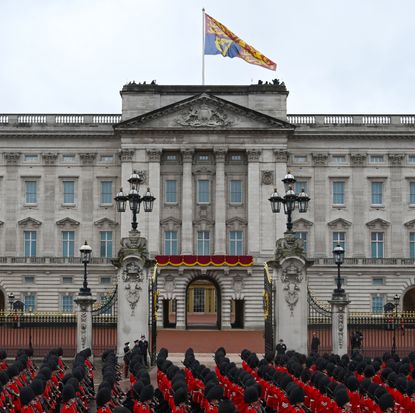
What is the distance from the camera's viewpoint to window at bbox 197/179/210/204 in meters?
66.1

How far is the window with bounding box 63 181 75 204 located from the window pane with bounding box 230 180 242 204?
13240 mm

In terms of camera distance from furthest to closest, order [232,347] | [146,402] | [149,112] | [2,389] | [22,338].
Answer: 1. [149,112]
2. [232,347]
3. [22,338]
4. [2,389]
5. [146,402]

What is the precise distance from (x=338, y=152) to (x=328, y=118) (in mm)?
3111

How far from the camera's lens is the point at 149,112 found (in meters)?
64.5

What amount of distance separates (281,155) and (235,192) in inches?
189

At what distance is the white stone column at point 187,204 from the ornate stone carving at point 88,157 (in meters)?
7.83

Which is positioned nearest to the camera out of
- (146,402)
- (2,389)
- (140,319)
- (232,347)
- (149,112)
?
(146,402)

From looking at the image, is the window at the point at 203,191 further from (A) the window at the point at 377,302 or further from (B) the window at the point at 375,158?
(A) the window at the point at 377,302

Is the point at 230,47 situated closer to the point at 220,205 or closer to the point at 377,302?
the point at 220,205

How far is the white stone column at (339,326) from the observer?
3347 centimetres

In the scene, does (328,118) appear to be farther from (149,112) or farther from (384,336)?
(384,336)

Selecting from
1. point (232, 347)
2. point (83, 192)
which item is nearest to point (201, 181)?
point (83, 192)

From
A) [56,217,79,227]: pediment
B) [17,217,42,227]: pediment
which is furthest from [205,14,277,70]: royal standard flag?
[17,217,42,227]: pediment

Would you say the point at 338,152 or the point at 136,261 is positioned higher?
the point at 338,152
